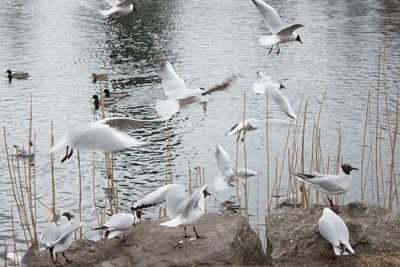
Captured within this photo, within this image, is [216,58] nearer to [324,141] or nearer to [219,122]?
[219,122]

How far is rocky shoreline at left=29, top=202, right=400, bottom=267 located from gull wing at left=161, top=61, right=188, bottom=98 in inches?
64.5

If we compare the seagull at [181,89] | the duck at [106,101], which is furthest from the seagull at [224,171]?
the duck at [106,101]

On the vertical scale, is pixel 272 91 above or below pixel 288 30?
below

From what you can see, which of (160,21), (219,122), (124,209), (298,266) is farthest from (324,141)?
(160,21)

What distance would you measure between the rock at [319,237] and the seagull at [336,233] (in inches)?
6.3

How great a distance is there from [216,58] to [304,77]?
508 cm

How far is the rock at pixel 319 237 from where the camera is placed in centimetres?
536

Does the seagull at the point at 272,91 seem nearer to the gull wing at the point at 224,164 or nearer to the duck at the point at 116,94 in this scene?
the gull wing at the point at 224,164

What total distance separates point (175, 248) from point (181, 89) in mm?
2252

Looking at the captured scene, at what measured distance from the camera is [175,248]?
17.7 ft

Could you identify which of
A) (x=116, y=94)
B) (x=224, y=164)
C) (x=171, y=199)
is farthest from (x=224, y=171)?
(x=116, y=94)

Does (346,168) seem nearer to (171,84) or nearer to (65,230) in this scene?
(171,84)

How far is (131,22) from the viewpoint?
122 ft

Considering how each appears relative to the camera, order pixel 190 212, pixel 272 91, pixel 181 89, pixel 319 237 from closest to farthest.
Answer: pixel 190 212, pixel 319 237, pixel 181 89, pixel 272 91
